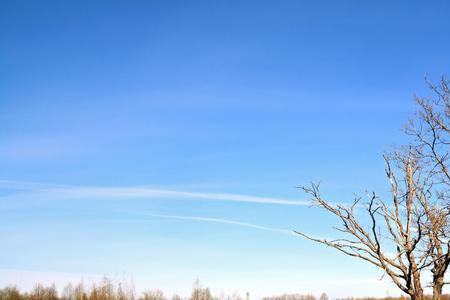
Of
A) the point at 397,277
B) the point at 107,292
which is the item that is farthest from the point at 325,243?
the point at 107,292

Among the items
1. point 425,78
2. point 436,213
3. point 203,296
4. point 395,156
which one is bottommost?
point 203,296

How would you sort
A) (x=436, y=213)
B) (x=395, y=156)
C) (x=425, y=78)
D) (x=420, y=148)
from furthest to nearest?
1. (x=425, y=78)
2. (x=420, y=148)
3. (x=395, y=156)
4. (x=436, y=213)

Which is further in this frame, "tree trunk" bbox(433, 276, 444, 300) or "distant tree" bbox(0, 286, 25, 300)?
"distant tree" bbox(0, 286, 25, 300)

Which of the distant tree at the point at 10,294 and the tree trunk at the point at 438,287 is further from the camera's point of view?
the distant tree at the point at 10,294

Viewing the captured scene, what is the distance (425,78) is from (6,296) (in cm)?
8271

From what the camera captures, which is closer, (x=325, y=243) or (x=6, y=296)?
(x=325, y=243)

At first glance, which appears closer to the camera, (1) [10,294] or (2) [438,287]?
(2) [438,287]

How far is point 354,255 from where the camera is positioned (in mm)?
7539

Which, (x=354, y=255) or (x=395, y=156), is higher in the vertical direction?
(x=395, y=156)

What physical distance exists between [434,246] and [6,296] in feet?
277

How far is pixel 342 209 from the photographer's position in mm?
7711

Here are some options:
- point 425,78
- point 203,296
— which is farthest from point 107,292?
point 425,78

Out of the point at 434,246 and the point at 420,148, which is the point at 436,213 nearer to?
the point at 434,246

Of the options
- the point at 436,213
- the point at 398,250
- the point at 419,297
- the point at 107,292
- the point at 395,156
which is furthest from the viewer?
the point at 107,292
